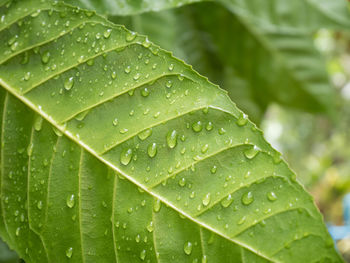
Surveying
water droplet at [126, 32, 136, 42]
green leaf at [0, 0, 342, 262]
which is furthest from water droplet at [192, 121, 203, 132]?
water droplet at [126, 32, 136, 42]

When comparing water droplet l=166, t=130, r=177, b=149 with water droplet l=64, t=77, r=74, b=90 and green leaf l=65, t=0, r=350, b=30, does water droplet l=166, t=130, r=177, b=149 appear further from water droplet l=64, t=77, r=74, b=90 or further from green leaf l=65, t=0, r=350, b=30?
green leaf l=65, t=0, r=350, b=30

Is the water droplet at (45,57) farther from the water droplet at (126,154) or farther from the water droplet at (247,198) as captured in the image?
the water droplet at (247,198)

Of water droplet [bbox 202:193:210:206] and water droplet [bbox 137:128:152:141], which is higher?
water droplet [bbox 137:128:152:141]

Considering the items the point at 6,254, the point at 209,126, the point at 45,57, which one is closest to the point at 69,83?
the point at 45,57

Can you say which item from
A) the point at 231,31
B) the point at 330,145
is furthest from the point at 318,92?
the point at 330,145

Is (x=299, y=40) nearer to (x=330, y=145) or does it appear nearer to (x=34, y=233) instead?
(x=34, y=233)

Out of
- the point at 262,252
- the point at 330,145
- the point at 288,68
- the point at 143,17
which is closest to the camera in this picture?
the point at 262,252

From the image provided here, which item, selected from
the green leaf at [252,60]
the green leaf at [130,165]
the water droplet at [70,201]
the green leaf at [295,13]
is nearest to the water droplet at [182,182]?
the green leaf at [130,165]
